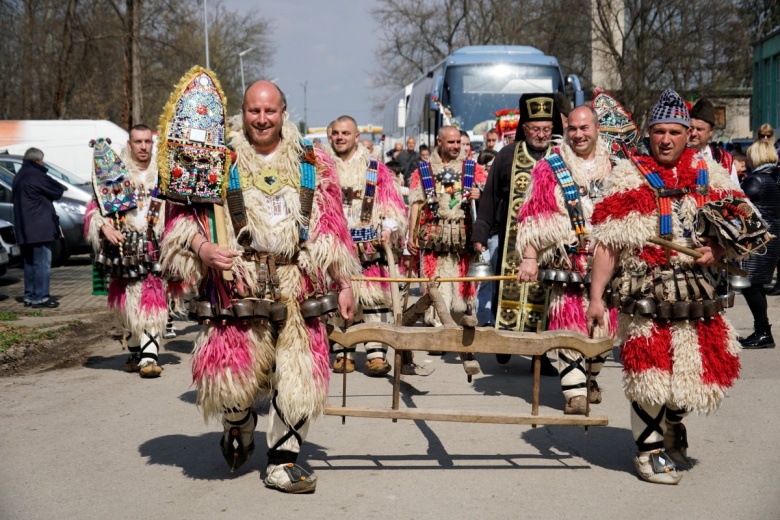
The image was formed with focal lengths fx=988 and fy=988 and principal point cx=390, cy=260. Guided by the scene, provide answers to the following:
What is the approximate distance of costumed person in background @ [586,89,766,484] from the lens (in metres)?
5.41

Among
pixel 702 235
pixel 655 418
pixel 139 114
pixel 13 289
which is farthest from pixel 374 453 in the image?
pixel 139 114

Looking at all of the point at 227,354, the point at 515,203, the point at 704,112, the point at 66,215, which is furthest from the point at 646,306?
the point at 66,215

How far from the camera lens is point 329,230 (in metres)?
5.54

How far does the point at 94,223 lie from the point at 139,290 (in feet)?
2.51

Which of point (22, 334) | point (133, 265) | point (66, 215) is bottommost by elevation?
point (22, 334)

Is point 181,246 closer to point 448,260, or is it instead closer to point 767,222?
point 448,260

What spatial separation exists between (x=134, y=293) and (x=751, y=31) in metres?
38.4

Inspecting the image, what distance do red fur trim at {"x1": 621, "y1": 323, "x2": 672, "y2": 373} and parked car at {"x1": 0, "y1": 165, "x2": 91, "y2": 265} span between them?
1420 centimetres

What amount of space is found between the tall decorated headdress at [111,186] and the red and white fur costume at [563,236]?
3875 mm

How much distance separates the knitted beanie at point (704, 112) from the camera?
9.21 meters

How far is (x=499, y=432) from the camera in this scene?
6801 mm

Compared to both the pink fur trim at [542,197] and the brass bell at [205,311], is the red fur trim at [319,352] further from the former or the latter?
the pink fur trim at [542,197]

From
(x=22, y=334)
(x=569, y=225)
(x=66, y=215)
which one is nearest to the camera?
(x=569, y=225)

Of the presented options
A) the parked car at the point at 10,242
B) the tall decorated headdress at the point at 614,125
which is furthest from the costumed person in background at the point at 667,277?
the parked car at the point at 10,242
